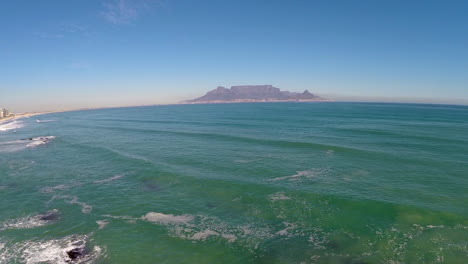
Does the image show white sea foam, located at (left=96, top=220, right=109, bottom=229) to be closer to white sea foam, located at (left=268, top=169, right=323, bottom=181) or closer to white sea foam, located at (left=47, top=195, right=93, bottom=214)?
white sea foam, located at (left=47, top=195, right=93, bottom=214)

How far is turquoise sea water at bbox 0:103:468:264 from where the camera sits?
23.5 metres

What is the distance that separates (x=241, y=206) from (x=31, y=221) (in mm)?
23493

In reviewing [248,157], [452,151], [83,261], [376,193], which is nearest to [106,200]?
[83,261]

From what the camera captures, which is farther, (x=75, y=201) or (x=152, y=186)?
(x=152, y=186)

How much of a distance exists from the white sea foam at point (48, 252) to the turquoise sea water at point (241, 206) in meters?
0.13

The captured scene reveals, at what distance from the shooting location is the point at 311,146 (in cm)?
6241

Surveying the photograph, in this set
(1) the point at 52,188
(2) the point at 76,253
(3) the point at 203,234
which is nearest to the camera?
(2) the point at 76,253

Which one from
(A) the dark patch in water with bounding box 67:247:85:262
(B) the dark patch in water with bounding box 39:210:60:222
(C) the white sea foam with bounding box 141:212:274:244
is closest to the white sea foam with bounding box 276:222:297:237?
(C) the white sea foam with bounding box 141:212:274:244

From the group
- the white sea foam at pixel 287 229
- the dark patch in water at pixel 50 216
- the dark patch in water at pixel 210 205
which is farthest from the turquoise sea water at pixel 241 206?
the dark patch in water at pixel 210 205

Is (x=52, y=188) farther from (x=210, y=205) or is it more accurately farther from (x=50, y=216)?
(x=210, y=205)

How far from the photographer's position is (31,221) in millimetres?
28844

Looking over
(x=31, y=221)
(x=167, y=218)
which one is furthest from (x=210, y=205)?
(x=31, y=221)

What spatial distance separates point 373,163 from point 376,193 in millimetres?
14857

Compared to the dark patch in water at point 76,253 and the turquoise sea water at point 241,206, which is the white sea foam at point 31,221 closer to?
the turquoise sea water at point 241,206
